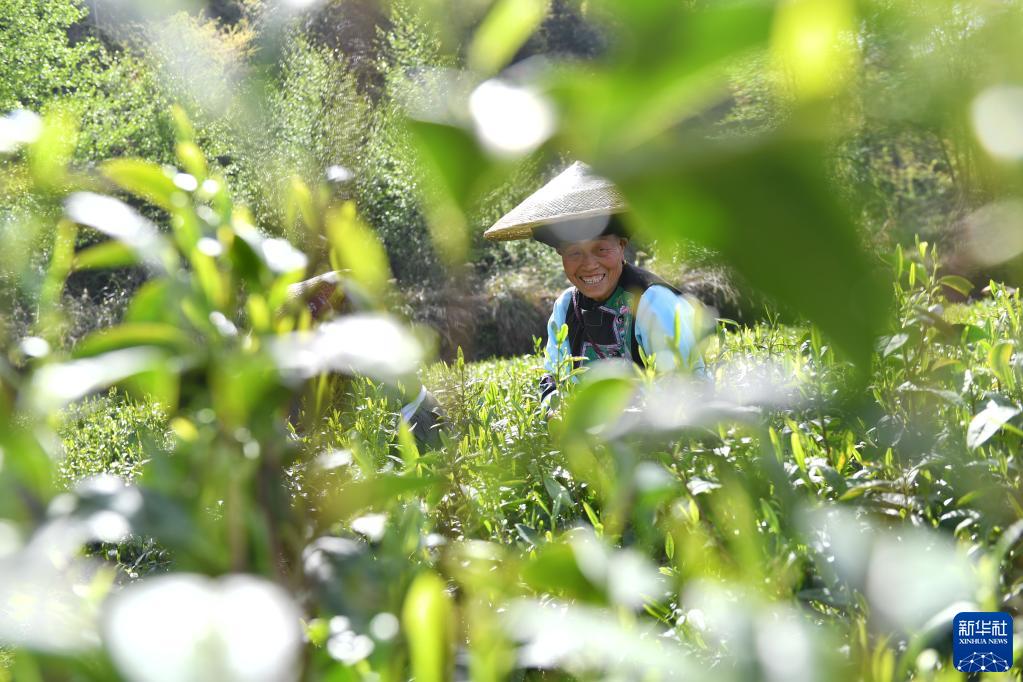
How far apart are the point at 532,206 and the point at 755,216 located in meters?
1.00

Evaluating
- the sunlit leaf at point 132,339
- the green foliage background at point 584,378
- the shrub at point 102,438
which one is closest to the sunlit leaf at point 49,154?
the green foliage background at point 584,378

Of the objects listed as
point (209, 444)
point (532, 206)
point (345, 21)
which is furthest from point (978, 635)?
point (345, 21)

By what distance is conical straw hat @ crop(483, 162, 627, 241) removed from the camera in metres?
0.21

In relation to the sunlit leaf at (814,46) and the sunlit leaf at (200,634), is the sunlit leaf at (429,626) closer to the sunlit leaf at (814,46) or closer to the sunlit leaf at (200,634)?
the sunlit leaf at (200,634)

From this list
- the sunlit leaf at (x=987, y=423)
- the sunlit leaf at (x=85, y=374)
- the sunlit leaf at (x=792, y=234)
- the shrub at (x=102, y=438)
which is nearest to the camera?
the sunlit leaf at (x=792, y=234)

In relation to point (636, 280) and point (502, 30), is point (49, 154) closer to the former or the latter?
point (502, 30)

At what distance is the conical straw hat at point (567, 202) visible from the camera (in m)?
0.21

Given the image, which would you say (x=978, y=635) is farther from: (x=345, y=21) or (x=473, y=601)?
(x=345, y=21)

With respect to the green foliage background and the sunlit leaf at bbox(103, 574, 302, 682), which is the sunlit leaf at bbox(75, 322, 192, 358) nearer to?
the green foliage background

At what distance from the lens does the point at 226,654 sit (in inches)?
8.0

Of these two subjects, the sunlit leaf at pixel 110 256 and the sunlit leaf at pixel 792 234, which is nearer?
the sunlit leaf at pixel 792 234

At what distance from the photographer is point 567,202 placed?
0.79m

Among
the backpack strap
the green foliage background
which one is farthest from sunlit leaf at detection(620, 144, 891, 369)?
the backpack strap

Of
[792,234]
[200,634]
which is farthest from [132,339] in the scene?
[792,234]
